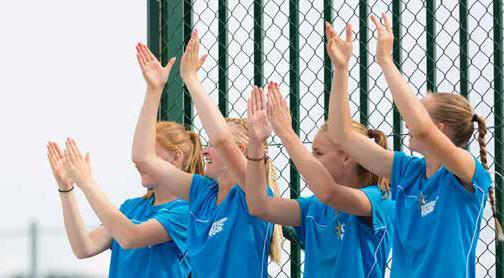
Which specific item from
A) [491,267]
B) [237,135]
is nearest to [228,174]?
[237,135]

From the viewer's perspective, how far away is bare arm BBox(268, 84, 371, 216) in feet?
10.8

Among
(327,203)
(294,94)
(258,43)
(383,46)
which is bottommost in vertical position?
(327,203)

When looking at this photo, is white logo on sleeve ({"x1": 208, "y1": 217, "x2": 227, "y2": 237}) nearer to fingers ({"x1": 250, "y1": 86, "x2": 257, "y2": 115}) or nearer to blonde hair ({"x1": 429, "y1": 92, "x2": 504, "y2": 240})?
fingers ({"x1": 250, "y1": 86, "x2": 257, "y2": 115})

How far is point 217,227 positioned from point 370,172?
0.52 m

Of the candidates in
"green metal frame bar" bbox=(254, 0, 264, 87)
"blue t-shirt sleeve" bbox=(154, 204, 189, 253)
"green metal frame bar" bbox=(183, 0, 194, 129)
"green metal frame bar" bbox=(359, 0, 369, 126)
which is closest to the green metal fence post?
"green metal frame bar" bbox=(183, 0, 194, 129)

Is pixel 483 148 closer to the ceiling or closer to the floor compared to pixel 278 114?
closer to the floor

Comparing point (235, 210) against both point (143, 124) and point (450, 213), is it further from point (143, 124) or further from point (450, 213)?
point (450, 213)

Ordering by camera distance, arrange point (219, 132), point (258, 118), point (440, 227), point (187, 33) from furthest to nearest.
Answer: point (187, 33) < point (219, 132) < point (258, 118) < point (440, 227)

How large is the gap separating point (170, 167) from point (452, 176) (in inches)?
41.4

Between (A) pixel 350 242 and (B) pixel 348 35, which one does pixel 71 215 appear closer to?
(A) pixel 350 242

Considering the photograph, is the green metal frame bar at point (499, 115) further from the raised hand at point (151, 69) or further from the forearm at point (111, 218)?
the forearm at point (111, 218)

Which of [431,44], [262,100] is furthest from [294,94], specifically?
[262,100]

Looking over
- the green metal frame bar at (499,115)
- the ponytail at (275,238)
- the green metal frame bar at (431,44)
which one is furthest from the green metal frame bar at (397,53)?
the ponytail at (275,238)

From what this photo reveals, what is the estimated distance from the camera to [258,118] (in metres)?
3.35
